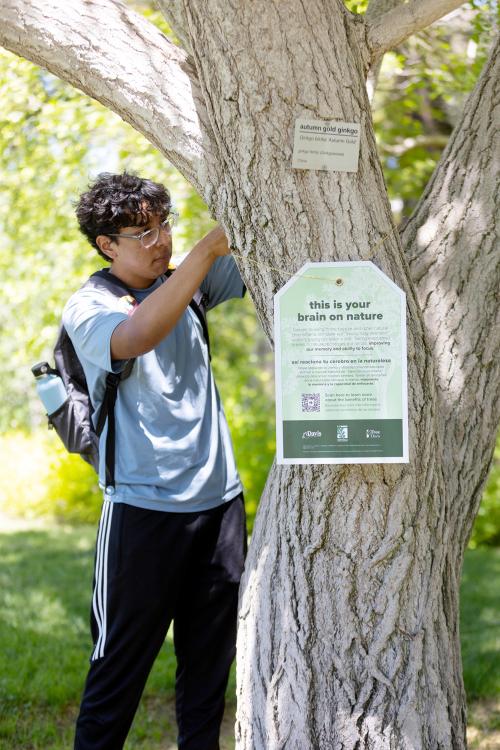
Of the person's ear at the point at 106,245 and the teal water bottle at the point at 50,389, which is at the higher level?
the person's ear at the point at 106,245

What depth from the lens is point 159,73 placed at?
7.92 feet

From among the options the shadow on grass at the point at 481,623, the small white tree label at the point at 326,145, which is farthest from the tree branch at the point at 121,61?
the shadow on grass at the point at 481,623

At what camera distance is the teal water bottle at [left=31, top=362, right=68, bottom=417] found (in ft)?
9.37

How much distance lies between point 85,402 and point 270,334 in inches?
30.4

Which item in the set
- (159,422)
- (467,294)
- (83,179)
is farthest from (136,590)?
(83,179)

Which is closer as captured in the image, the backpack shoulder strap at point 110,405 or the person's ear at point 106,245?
the backpack shoulder strap at point 110,405

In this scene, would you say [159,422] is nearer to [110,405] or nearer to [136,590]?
[110,405]

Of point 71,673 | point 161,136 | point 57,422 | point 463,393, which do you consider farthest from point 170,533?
point 71,673

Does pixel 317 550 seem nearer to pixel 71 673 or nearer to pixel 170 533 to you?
pixel 170 533

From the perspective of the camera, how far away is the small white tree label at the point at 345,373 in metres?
2.17

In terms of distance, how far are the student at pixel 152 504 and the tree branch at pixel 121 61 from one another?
0.43 meters

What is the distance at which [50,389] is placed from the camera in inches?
113

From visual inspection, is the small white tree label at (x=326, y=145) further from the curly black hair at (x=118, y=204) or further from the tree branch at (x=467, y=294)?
the curly black hair at (x=118, y=204)

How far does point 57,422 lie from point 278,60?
1329 mm
